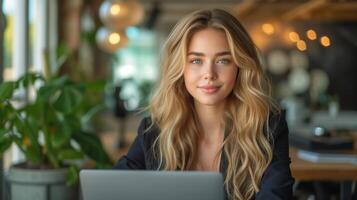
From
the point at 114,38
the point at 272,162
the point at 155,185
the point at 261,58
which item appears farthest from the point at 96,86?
the point at 114,38

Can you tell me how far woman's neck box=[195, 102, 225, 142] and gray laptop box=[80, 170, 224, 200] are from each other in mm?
542

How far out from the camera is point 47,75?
3100 mm

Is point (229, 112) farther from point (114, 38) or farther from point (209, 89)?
point (114, 38)

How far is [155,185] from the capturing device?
57.4 inches

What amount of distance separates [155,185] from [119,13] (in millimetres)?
2887

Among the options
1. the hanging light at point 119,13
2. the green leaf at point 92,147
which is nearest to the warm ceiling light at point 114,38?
the hanging light at point 119,13

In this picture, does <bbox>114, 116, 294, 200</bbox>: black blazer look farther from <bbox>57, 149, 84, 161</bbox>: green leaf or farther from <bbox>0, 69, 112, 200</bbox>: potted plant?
<bbox>57, 149, 84, 161</bbox>: green leaf

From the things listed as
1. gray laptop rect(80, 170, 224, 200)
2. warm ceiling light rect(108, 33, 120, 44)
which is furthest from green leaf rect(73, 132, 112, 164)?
warm ceiling light rect(108, 33, 120, 44)

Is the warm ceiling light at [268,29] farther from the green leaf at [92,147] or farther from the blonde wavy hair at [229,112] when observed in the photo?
the blonde wavy hair at [229,112]

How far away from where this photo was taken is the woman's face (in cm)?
177

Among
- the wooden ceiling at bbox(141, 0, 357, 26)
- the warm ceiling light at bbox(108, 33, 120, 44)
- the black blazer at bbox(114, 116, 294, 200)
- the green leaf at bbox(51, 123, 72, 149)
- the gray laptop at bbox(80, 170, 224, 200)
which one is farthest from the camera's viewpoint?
the wooden ceiling at bbox(141, 0, 357, 26)

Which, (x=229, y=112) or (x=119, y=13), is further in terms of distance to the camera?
(x=119, y=13)

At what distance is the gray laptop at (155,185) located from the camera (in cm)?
144

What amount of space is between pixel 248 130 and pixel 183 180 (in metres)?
0.51
